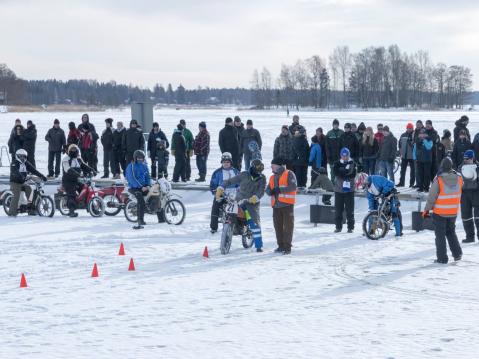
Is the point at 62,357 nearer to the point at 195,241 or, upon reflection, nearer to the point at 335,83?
the point at 195,241

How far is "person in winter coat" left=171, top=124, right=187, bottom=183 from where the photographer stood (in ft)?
70.3

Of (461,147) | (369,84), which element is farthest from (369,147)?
(369,84)

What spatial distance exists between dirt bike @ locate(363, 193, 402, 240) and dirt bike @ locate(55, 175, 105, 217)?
6.55 m

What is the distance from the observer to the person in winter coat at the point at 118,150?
71.8 feet

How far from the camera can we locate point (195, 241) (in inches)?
557

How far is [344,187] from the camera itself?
14.8m

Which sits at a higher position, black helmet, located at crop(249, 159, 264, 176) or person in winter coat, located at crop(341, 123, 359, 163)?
person in winter coat, located at crop(341, 123, 359, 163)

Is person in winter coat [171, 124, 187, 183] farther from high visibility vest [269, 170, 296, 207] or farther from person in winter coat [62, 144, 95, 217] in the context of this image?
high visibility vest [269, 170, 296, 207]

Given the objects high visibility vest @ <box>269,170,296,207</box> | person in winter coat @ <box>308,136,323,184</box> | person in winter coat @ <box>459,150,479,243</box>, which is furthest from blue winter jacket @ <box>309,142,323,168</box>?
high visibility vest @ <box>269,170,296,207</box>

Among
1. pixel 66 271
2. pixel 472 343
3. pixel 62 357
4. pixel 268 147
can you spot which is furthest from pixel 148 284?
pixel 268 147

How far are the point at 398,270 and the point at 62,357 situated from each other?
5.96 meters

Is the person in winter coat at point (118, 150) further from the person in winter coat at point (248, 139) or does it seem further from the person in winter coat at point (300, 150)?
the person in winter coat at point (300, 150)

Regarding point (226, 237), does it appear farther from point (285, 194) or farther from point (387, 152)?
point (387, 152)

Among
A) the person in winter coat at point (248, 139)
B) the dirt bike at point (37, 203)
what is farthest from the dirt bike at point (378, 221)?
the dirt bike at point (37, 203)
